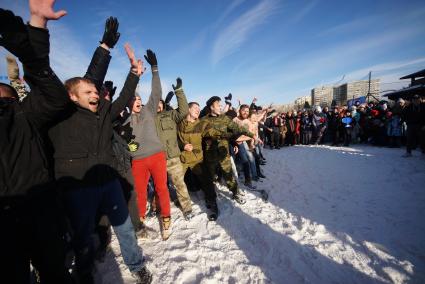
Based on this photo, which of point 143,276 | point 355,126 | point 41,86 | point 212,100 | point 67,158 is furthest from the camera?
point 355,126

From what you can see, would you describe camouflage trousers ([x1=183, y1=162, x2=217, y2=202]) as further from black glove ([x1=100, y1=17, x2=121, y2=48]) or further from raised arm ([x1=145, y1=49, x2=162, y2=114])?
black glove ([x1=100, y1=17, x2=121, y2=48])

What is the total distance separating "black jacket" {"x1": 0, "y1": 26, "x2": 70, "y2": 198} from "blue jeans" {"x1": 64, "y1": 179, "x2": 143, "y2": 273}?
0.43 metres

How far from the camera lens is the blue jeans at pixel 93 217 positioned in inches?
86.0

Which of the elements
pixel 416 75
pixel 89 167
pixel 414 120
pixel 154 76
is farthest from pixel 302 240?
pixel 416 75

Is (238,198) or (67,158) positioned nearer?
(67,158)

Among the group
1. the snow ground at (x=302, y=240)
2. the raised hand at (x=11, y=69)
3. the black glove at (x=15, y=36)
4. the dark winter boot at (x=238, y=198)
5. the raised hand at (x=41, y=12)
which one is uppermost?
the raised hand at (x=11, y=69)

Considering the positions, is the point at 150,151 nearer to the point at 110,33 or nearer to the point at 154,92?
the point at 154,92

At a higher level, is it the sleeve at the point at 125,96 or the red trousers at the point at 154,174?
the sleeve at the point at 125,96

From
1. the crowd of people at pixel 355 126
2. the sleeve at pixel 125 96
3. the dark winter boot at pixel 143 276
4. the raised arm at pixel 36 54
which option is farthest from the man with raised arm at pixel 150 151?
the crowd of people at pixel 355 126

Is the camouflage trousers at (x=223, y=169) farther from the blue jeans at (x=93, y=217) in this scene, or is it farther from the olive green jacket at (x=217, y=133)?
the blue jeans at (x=93, y=217)

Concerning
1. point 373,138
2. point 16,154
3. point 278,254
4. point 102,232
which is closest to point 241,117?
point 278,254

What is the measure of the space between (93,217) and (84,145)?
75 cm

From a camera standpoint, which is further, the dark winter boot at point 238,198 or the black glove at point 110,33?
the dark winter boot at point 238,198

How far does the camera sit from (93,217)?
7.47 feet
